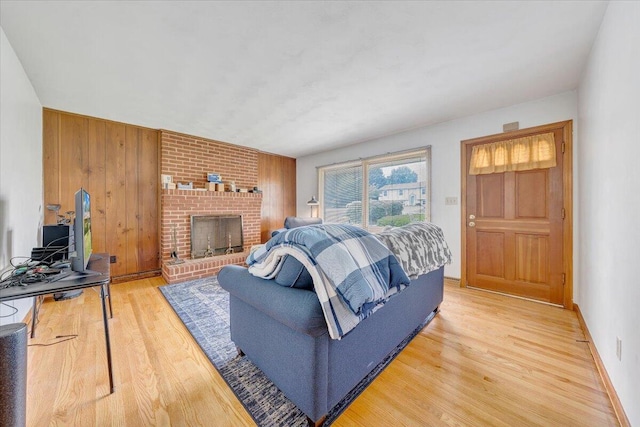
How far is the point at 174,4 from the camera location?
1.44 metres

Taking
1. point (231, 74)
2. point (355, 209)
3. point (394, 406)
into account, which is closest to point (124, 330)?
point (394, 406)

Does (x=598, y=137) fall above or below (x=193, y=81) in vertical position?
below

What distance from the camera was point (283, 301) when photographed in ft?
3.85

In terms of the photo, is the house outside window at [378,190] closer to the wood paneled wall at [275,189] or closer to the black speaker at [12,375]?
the wood paneled wall at [275,189]

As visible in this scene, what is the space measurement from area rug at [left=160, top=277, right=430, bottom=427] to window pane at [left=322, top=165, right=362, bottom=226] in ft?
9.00

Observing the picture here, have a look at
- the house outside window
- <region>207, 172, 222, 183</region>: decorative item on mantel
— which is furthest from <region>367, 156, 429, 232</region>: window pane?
<region>207, 172, 222, 183</region>: decorative item on mantel

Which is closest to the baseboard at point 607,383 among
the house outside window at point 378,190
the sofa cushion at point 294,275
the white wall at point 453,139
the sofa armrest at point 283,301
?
the white wall at point 453,139

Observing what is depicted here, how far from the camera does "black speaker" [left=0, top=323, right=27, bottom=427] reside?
765mm

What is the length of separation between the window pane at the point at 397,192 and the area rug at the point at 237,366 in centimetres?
205

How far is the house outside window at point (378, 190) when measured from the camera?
372 centimetres

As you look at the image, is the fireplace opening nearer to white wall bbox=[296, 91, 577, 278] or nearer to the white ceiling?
the white ceiling

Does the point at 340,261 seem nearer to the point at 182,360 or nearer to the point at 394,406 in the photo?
→ the point at 394,406

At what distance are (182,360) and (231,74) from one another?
2.38 meters

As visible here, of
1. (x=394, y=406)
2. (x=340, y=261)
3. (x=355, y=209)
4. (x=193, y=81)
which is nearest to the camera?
(x=340, y=261)
